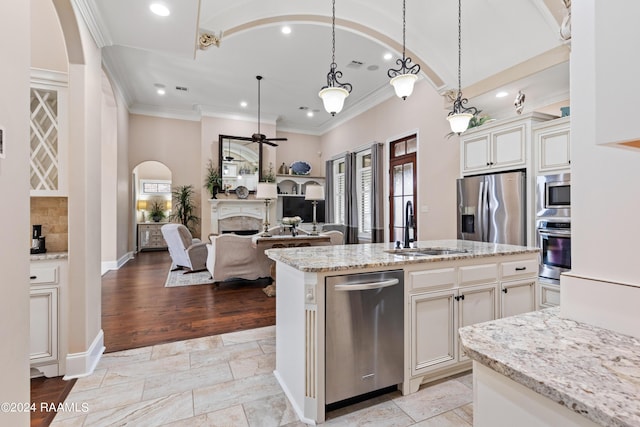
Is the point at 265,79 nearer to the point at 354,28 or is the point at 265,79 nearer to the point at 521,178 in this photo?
the point at 354,28

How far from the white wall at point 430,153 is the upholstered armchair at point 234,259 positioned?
2.92m

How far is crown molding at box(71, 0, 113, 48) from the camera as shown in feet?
6.96

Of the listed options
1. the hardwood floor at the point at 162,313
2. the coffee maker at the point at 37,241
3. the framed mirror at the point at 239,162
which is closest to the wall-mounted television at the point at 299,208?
the framed mirror at the point at 239,162

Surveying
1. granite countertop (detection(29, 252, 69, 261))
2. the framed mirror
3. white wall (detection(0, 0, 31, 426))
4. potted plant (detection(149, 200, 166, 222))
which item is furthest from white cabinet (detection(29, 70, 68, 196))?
potted plant (detection(149, 200, 166, 222))

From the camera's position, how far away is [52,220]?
240 cm

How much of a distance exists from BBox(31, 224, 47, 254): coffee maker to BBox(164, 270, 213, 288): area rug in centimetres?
262

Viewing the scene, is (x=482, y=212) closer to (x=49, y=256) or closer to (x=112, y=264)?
(x=49, y=256)

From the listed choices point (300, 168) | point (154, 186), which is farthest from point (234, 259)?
point (154, 186)

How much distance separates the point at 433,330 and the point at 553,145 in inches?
103

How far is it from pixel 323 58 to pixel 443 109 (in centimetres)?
223

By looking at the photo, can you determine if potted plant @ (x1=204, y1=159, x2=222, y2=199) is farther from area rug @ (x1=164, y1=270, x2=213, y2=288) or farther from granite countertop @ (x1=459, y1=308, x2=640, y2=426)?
granite countertop @ (x1=459, y1=308, x2=640, y2=426)

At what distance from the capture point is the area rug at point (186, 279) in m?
4.91

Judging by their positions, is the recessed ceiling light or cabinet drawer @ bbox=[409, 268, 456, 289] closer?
cabinet drawer @ bbox=[409, 268, 456, 289]

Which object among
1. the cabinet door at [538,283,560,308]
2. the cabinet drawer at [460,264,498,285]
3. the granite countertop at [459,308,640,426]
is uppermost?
the granite countertop at [459,308,640,426]
